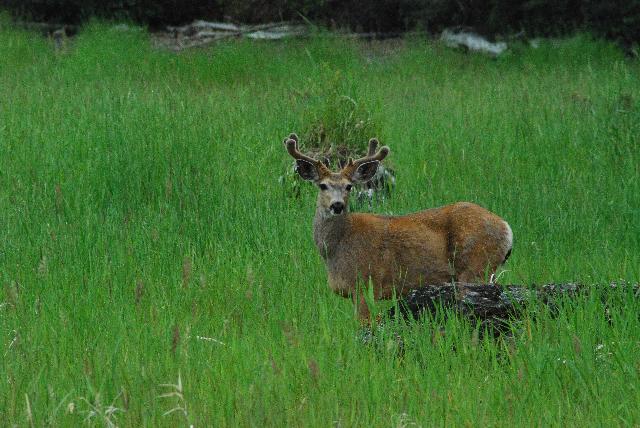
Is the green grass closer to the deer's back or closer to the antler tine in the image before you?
the deer's back

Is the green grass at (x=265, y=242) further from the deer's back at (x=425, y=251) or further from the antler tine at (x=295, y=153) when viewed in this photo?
the antler tine at (x=295, y=153)

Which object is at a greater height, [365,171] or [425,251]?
[365,171]

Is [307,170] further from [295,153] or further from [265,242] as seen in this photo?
[265,242]

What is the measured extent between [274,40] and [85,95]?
22.4 feet

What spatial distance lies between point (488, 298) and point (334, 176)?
1.54 m

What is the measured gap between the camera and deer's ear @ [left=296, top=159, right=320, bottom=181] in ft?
20.9

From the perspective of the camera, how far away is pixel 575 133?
34.2ft

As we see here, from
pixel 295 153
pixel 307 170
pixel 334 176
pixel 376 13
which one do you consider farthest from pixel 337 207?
pixel 376 13

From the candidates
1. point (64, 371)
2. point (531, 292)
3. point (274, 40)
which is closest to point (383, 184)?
point (531, 292)

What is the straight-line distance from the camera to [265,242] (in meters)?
7.40

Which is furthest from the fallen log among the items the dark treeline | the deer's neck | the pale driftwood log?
the dark treeline

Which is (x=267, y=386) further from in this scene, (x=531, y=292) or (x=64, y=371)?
(x=531, y=292)

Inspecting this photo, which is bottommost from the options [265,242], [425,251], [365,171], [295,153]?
[265,242]

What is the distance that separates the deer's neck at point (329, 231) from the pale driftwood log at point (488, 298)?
1108mm
